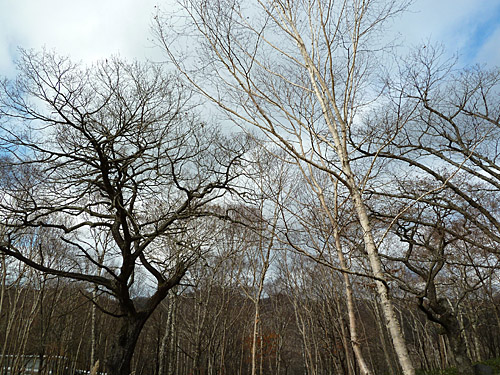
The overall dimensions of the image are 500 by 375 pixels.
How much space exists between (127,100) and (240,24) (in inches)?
161

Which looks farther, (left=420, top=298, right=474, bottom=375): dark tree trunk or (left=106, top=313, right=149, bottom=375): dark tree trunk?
(left=420, top=298, right=474, bottom=375): dark tree trunk

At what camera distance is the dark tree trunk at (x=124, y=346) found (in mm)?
6215

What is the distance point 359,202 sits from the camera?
242cm

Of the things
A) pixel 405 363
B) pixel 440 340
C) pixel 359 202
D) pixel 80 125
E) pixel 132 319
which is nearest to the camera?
pixel 405 363

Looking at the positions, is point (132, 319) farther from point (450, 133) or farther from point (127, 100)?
point (450, 133)

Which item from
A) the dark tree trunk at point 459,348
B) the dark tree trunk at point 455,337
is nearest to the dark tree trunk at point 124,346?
the dark tree trunk at point 455,337

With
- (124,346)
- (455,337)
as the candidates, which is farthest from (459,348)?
(124,346)

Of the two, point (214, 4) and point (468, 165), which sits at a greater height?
point (468, 165)

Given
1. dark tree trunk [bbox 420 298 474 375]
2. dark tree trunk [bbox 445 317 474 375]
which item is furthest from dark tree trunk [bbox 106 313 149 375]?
dark tree trunk [bbox 445 317 474 375]

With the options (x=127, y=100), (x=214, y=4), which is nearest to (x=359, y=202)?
(x=214, y=4)

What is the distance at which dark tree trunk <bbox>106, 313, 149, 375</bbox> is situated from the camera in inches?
245

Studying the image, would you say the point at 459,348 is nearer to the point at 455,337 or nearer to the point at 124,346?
the point at 455,337

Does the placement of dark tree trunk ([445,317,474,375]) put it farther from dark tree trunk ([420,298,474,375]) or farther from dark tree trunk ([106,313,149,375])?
dark tree trunk ([106,313,149,375])

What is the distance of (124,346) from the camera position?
21.1 ft
